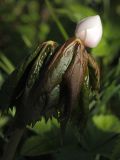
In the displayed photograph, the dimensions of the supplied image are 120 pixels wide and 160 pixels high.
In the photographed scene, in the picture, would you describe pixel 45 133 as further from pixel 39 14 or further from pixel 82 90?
pixel 39 14

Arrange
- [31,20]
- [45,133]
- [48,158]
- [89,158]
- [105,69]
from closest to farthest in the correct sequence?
[89,158], [45,133], [48,158], [105,69], [31,20]

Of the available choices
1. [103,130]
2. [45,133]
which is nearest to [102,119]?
[103,130]

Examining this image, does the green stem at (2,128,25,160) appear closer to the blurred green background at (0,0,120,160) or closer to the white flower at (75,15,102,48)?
the blurred green background at (0,0,120,160)

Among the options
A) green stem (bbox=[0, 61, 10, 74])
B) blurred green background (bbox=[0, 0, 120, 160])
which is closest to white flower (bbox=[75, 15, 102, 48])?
blurred green background (bbox=[0, 0, 120, 160])

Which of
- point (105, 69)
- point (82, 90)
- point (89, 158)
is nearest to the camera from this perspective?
point (82, 90)

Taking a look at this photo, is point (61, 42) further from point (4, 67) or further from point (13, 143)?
point (13, 143)

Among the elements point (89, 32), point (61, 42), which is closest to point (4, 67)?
point (61, 42)
